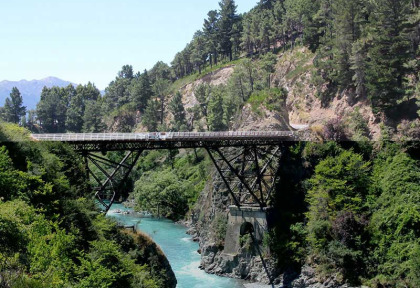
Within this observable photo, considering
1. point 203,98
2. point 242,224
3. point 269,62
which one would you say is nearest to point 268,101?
point 242,224

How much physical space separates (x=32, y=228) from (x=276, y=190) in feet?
101

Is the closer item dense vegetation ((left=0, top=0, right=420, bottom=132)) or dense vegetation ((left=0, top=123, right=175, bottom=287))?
dense vegetation ((left=0, top=123, right=175, bottom=287))

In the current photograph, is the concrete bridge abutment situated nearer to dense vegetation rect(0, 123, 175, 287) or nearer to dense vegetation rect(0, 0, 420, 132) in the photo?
dense vegetation rect(0, 123, 175, 287)

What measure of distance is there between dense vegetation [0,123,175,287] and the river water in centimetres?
610

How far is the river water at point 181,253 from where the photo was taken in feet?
140

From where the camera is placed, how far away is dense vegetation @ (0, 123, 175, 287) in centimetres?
1980

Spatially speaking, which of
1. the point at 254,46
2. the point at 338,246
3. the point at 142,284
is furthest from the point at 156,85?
the point at 142,284

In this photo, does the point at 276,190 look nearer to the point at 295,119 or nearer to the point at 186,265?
the point at 186,265

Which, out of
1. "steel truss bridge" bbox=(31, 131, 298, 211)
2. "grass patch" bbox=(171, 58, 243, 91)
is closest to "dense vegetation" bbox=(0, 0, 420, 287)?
"steel truss bridge" bbox=(31, 131, 298, 211)

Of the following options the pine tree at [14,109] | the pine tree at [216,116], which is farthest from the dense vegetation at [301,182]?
the pine tree at [14,109]

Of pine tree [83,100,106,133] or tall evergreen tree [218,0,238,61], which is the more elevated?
tall evergreen tree [218,0,238,61]

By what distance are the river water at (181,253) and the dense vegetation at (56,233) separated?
6.10 m

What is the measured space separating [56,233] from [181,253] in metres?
29.2

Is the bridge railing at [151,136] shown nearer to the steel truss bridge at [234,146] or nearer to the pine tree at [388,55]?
the steel truss bridge at [234,146]
